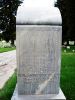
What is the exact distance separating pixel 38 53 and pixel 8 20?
74.3 metres

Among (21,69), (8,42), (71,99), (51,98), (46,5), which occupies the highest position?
(46,5)

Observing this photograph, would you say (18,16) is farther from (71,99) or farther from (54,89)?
(71,99)

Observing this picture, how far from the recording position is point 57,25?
26.7 feet

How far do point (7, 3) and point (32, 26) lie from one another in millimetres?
76247

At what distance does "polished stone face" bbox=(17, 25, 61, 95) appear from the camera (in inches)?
320

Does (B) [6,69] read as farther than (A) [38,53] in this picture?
Yes

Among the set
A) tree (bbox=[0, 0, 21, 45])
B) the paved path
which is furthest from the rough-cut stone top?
tree (bbox=[0, 0, 21, 45])

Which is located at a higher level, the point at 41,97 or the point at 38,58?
the point at 38,58

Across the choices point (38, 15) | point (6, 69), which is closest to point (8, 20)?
point (6, 69)

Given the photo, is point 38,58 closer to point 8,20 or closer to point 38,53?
point 38,53

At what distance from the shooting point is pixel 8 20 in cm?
8200

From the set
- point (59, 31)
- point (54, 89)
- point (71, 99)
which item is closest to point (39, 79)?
point (54, 89)

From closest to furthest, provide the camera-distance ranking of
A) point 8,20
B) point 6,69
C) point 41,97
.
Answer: point 41,97, point 6,69, point 8,20

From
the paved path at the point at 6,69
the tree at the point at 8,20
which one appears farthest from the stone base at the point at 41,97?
the tree at the point at 8,20
